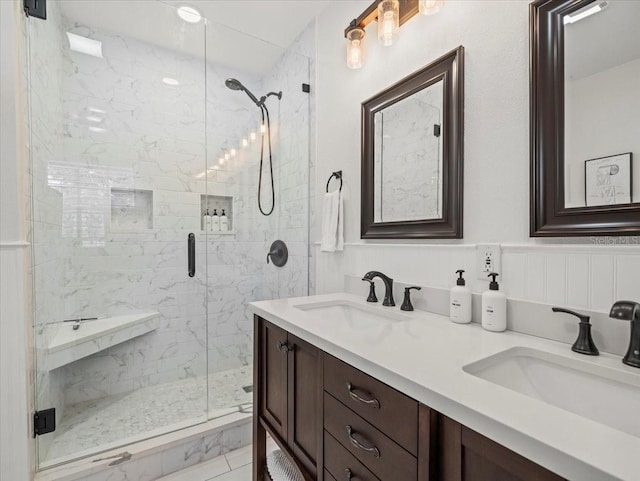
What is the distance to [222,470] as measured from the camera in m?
1.66

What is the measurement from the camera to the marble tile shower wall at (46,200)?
1.51 meters

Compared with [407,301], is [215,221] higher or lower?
higher

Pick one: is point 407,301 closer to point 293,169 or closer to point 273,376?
point 273,376

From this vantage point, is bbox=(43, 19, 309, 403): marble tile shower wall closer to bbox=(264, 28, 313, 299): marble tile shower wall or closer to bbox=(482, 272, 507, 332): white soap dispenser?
bbox=(264, 28, 313, 299): marble tile shower wall

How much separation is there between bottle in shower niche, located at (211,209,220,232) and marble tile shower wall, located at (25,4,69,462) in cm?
94

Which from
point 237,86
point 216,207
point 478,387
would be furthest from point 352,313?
point 237,86

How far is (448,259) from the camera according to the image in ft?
4.02

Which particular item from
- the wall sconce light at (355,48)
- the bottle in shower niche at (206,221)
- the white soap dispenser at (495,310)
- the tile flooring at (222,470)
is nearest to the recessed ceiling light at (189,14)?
the wall sconce light at (355,48)

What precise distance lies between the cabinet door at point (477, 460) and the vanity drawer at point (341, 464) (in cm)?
27

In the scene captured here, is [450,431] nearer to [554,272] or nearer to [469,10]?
[554,272]

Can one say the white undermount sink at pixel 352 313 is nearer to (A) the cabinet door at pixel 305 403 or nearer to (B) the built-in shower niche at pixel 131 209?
(A) the cabinet door at pixel 305 403

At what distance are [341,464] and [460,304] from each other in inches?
24.7

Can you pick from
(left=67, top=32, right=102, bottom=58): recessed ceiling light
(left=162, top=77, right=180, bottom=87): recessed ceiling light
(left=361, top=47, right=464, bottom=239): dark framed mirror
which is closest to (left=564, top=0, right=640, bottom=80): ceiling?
(left=361, top=47, right=464, bottom=239): dark framed mirror

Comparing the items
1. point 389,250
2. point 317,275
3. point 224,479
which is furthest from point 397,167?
point 224,479
